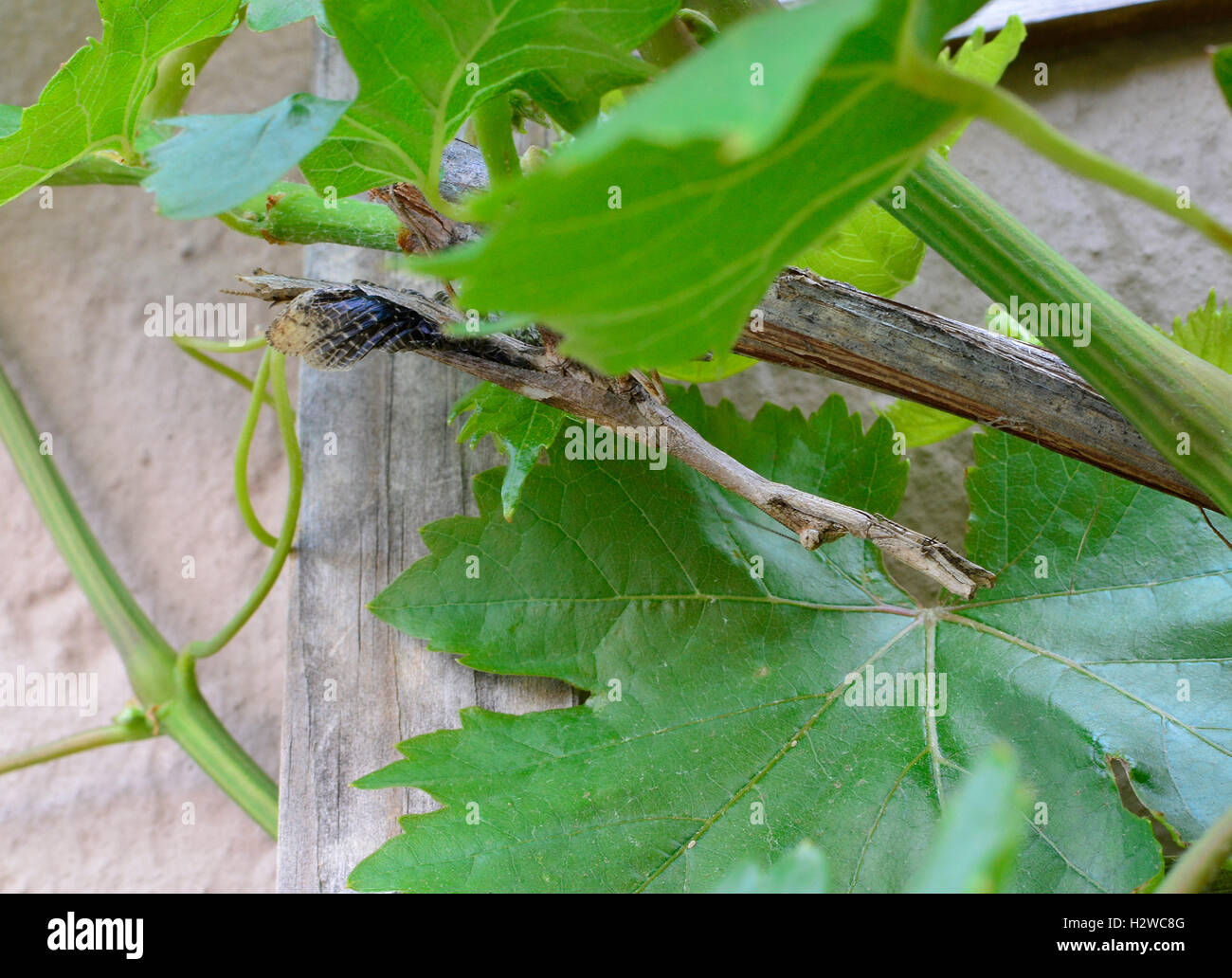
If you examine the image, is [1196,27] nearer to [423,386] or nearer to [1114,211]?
[1114,211]

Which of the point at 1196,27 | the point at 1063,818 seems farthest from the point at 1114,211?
the point at 1063,818

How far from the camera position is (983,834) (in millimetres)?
144

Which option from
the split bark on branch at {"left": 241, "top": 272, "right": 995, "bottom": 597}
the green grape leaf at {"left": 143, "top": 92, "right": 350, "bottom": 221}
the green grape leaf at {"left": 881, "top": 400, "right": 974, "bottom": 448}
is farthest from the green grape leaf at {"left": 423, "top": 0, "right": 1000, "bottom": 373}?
the green grape leaf at {"left": 881, "top": 400, "right": 974, "bottom": 448}

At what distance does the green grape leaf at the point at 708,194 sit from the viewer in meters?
0.14

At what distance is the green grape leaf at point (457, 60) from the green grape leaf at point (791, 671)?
24 cm

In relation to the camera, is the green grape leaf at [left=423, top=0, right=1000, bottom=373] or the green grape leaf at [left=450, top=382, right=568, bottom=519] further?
the green grape leaf at [left=450, top=382, right=568, bottom=519]

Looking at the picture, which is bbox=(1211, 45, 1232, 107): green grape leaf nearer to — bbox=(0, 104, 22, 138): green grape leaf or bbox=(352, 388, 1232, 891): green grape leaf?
bbox=(352, 388, 1232, 891): green grape leaf

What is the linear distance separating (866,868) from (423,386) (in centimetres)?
43

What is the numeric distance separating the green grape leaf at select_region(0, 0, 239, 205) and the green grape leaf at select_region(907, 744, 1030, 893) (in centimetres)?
36

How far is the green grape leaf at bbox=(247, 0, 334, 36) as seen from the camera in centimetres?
38

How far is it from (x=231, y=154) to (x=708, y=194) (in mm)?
136
